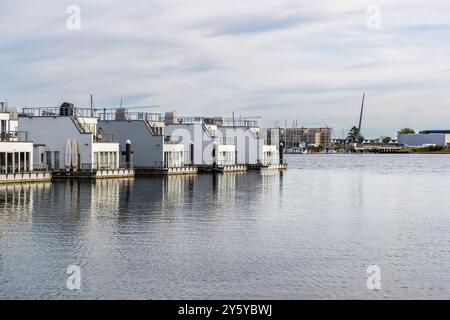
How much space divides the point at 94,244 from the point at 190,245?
13.1 feet

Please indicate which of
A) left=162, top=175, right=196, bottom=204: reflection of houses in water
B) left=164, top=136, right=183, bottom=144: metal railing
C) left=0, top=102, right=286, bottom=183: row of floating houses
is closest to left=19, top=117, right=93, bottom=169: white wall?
left=0, top=102, right=286, bottom=183: row of floating houses

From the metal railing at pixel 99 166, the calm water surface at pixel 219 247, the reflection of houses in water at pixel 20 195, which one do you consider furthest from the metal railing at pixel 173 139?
the calm water surface at pixel 219 247

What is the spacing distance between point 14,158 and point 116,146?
57.4 ft

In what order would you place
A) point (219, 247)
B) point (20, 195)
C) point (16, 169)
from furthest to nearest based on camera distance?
1. point (16, 169)
2. point (20, 195)
3. point (219, 247)

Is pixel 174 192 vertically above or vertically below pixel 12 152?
below

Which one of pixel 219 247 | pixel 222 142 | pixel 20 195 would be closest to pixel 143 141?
pixel 222 142

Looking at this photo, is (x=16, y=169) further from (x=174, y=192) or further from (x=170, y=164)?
(x=170, y=164)

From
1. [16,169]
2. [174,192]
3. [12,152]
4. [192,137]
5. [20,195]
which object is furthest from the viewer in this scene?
[192,137]

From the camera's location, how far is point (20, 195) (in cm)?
5438

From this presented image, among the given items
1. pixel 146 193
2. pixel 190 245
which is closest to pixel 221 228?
pixel 190 245

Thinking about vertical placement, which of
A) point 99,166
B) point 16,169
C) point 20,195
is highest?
point 16,169
